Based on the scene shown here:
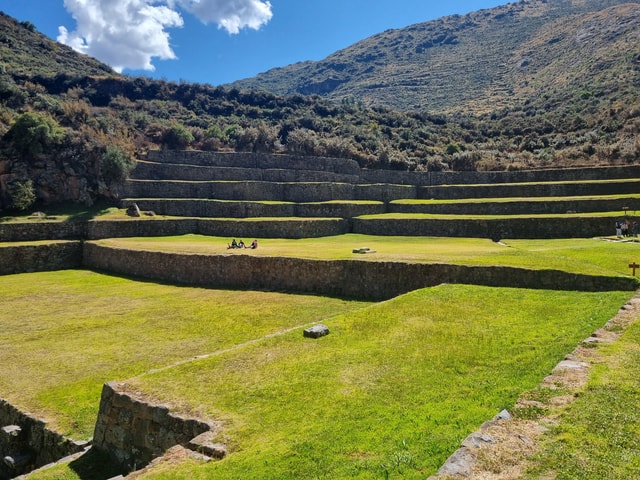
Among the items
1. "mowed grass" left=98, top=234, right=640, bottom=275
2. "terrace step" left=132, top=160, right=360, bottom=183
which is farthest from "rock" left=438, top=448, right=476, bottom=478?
"terrace step" left=132, top=160, right=360, bottom=183

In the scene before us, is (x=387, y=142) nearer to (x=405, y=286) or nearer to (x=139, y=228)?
(x=139, y=228)

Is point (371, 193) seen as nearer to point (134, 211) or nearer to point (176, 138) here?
point (134, 211)

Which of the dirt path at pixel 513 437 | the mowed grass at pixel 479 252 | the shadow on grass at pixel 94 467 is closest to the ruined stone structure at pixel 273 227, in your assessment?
the shadow on grass at pixel 94 467

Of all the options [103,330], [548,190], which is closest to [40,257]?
[103,330]

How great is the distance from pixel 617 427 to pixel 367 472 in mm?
2523

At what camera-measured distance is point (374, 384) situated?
7.27 metres

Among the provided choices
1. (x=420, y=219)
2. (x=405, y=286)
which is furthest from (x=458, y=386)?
(x=420, y=219)

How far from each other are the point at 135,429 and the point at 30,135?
1234 inches

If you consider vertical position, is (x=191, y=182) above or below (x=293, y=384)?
above

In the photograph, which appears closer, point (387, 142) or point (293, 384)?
point (293, 384)

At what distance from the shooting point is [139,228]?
2958 centimetres

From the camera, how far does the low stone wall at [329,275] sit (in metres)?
13.7

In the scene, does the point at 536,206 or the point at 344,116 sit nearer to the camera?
the point at 536,206

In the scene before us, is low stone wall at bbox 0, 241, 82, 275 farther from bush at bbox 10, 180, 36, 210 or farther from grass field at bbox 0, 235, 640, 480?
grass field at bbox 0, 235, 640, 480
